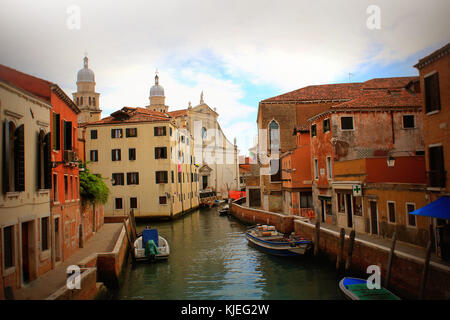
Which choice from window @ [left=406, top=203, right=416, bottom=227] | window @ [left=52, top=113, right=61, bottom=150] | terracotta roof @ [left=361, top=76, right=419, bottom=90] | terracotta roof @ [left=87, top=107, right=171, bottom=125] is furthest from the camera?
terracotta roof @ [left=87, top=107, right=171, bottom=125]

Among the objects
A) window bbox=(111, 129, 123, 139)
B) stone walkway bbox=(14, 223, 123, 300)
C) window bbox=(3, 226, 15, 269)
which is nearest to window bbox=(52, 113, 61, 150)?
stone walkway bbox=(14, 223, 123, 300)

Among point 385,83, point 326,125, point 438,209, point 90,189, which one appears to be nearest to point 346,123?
point 326,125

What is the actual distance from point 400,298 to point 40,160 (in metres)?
10.7

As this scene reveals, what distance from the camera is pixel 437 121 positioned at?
11180 mm

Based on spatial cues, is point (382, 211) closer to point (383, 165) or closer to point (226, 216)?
point (383, 165)

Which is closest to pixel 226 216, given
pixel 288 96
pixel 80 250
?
pixel 288 96

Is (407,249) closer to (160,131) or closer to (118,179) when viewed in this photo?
(160,131)

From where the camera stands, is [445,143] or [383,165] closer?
[445,143]

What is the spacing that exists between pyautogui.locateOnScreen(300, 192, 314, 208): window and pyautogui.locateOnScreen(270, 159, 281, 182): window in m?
5.32

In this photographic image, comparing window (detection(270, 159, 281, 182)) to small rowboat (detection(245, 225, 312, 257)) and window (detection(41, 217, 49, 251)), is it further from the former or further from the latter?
window (detection(41, 217, 49, 251))

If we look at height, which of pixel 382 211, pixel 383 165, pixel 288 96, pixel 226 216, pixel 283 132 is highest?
pixel 288 96

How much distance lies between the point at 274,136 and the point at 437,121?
20199 mm

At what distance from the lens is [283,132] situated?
31.0 metres

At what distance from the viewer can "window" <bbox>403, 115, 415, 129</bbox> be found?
18875 millimetres
